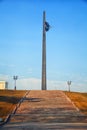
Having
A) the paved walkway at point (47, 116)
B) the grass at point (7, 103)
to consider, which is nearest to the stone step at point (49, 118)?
the paved walkway at point (47, 116)

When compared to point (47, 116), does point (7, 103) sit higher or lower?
higher

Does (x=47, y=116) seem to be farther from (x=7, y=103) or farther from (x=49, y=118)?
(x=7, y=103)

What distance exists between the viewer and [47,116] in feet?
110

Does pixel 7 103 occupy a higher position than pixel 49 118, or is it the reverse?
pixel 7 103

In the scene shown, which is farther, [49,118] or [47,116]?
[47,116]

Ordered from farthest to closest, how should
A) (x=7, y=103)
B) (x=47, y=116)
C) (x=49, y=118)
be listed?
(x=7, y=103) < (x=47, y=116) < (x=49, y=118)

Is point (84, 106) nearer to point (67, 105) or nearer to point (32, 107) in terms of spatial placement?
point (67, 105)

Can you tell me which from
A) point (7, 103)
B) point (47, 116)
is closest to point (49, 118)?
point (47, 116)

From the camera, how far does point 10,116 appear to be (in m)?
34.0

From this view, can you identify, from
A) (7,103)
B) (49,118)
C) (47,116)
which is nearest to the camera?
(49,118)

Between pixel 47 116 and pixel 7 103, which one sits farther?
pixel 7 103

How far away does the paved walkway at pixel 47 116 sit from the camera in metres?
26.8

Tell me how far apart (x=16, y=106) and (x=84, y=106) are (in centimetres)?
811

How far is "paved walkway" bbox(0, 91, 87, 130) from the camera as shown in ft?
87.9
